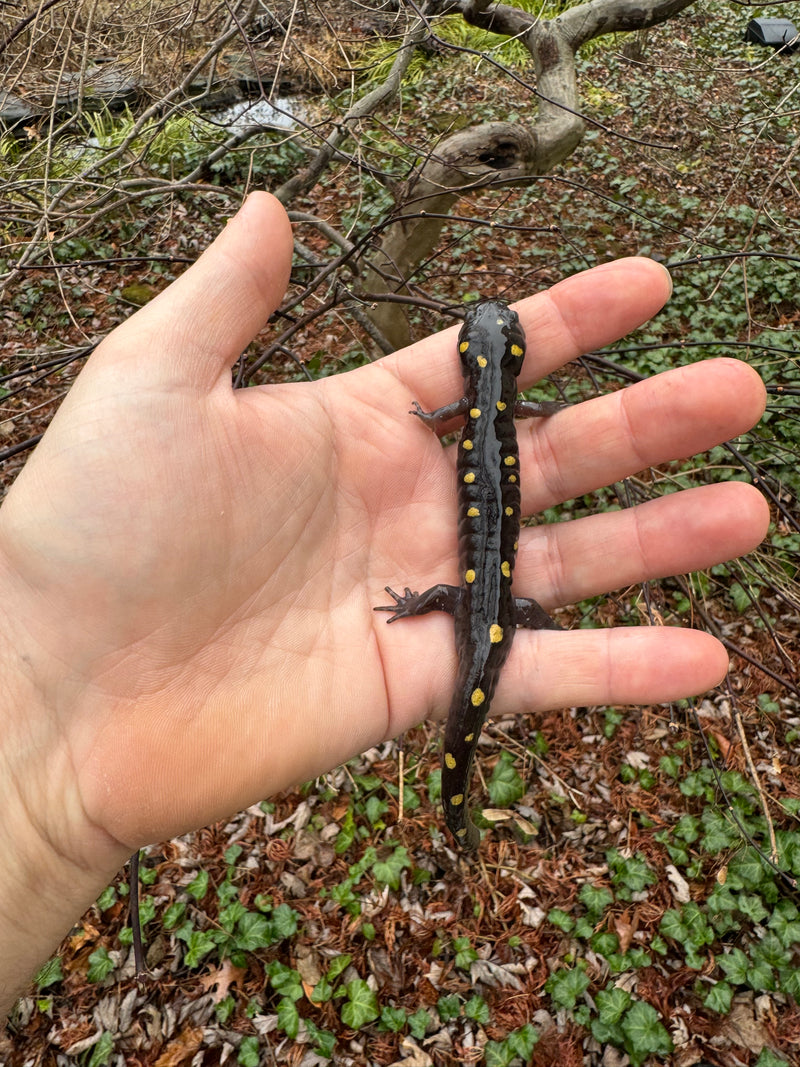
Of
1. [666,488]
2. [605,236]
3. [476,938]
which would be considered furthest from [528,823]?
[605,236]

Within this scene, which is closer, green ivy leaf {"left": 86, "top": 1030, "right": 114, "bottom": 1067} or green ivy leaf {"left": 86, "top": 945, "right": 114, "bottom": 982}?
green ivy leaf {"left": 86, "top": 1030, "right": 114, "bottom": 1067}

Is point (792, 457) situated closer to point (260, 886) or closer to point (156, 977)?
point (260, 886)

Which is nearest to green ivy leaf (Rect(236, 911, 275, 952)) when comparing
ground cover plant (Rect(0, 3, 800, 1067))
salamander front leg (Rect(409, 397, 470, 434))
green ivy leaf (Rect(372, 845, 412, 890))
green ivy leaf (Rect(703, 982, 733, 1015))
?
ground cover plant (Rect(0, 3, 800, 1067))

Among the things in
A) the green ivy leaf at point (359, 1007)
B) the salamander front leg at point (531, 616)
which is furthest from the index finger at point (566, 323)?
the green ivy leaf at point (359, 1007)

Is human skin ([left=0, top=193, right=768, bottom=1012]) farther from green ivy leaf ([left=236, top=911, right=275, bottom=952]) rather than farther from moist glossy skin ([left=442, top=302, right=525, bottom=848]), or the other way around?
green ivy leaf ([left=236, top=911, right=275, bottom=952])

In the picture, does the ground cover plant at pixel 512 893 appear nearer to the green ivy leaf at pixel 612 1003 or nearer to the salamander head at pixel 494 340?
the green ivy leaf at pixel 612 1003
